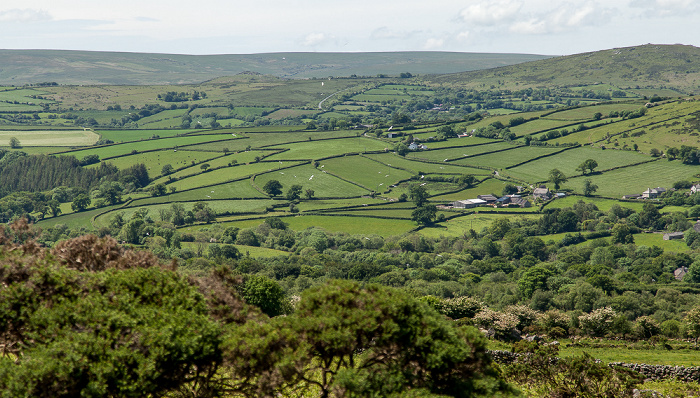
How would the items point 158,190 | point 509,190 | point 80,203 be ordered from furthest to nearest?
point 158,190 < point 80,203 < point 509,190

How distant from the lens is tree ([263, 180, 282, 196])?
169 meters

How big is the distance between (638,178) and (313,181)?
91260 mm

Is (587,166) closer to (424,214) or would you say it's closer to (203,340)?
(424,214)

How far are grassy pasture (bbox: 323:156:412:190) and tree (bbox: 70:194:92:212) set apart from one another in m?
69.2

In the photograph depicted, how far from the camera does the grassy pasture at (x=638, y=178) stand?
6614 inches

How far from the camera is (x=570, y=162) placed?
190 meters

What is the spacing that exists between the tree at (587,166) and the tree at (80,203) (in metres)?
143

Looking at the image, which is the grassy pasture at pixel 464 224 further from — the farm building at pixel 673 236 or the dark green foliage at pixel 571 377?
the dark green foliage at pixel 571 377

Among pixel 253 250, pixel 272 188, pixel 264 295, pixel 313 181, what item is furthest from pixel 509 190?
pixel 264 295

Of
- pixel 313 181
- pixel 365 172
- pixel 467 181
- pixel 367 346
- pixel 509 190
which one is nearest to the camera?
pixel 367 346

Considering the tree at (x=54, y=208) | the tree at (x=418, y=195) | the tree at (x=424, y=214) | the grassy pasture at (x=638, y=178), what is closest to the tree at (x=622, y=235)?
the grassy pasture at (x=638, y=178)

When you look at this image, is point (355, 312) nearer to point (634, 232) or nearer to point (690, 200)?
point (634, 232)

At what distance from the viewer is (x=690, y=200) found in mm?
156625

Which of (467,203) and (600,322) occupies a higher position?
(600,322)
